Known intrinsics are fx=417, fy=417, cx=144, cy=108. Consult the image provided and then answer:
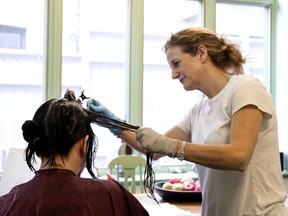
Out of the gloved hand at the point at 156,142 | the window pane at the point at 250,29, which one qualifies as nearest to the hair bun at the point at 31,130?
the gloved hand at the point at 156,142

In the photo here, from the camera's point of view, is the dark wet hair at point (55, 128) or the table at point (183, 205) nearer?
the dark wet hair at point (55, 128)

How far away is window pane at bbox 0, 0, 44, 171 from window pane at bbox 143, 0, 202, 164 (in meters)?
0.87

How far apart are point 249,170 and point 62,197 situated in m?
0.61

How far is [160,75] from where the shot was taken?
3.53m

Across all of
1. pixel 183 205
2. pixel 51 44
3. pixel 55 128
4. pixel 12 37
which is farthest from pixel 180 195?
pixel 12 37

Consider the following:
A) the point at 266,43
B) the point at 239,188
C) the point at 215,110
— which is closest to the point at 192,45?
the point at 215,110

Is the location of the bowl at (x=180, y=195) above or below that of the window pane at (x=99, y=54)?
below

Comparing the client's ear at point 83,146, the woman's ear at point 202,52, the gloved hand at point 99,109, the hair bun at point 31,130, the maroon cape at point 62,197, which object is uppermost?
the woman's ear at point 202,52

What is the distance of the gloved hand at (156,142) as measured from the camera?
1333 millimetres

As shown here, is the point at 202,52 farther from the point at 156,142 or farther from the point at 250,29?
the point at 250,29

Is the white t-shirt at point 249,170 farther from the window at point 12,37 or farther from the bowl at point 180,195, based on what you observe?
the window at point 12,37

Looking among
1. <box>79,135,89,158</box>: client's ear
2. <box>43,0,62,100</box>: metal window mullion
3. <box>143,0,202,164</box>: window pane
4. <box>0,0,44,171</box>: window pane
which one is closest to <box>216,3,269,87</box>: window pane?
<box>143,0,202,164</box>: window pane

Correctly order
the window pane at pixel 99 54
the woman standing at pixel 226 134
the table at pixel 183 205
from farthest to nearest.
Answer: the window pane at pixel 99 54
the table at pixel 183 205
the woman standing at pixel 226 134

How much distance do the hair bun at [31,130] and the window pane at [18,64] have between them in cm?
194
